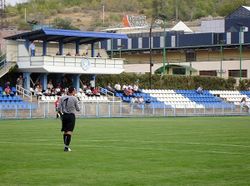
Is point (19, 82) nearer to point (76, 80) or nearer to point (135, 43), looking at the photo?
point (76, 80)

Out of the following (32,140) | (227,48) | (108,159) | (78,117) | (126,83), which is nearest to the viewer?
(108,159)

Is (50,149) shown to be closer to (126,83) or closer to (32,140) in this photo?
(32,140)

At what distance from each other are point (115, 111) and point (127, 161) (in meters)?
38.1

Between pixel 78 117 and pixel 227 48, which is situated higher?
pixel 227 48

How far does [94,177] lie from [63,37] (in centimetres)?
5047

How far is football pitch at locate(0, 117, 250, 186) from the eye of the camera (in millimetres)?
15055

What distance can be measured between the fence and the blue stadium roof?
29.9ft

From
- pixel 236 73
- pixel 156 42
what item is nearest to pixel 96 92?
pixel 236 73

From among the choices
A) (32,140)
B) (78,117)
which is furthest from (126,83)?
(32,140)

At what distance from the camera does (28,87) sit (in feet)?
198

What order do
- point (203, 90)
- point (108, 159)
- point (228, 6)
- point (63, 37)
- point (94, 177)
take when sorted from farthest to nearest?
point (228, 6) → point (203, 90) → point (63, 37) → point (108, 159) → point (94, 177)

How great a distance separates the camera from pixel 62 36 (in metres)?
64.2

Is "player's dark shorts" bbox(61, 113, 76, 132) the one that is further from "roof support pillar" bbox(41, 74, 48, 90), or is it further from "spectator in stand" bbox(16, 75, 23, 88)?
"roof support pillar" bbox(41, 74, 48, 90)

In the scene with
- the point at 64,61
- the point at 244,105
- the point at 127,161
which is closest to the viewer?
the point at 127,161
